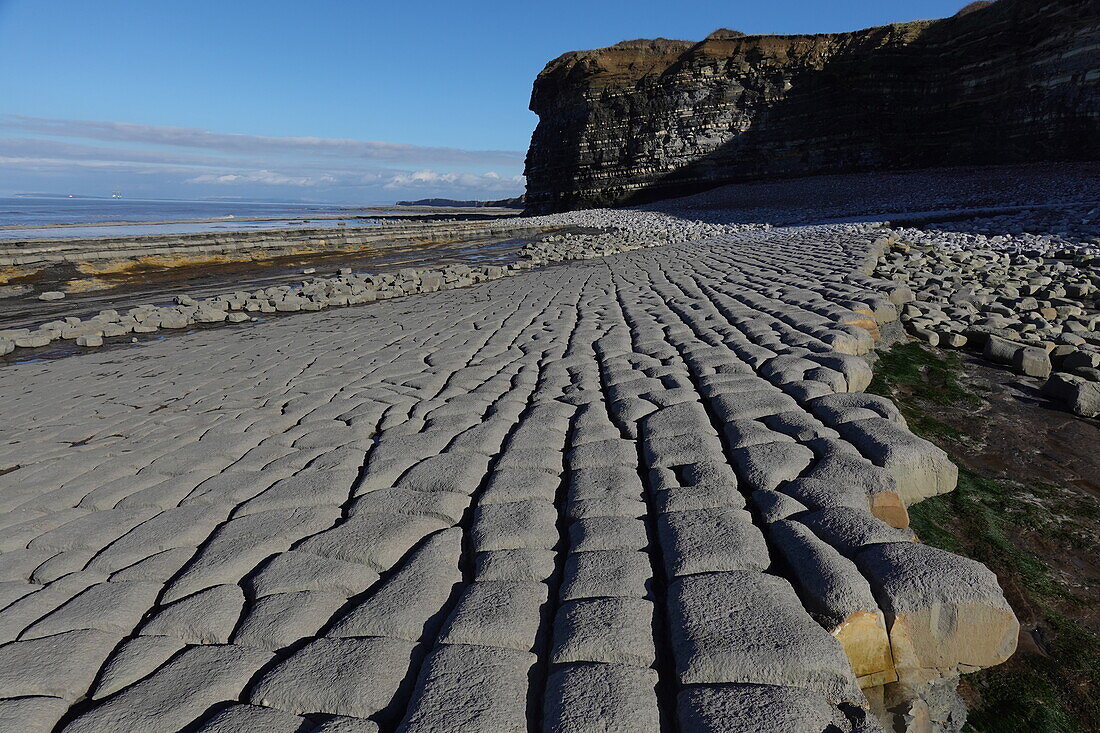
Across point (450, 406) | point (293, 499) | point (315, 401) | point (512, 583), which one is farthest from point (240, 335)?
point (512, 583)

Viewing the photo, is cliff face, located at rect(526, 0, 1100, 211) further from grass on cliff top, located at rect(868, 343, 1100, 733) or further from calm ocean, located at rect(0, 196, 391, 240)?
grass on cliff top, located at rect(868, 343, 1100, 733)

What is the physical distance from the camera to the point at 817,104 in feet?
113

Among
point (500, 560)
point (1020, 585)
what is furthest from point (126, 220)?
point (1020, 585)

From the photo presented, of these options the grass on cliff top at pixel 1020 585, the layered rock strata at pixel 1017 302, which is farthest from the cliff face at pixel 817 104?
the grass on cliff top at pixel 1020 585

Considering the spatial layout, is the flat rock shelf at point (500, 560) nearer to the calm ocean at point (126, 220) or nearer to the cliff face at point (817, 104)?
the calm ocean at point (126, 220)

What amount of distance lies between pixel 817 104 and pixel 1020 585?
3731 cm

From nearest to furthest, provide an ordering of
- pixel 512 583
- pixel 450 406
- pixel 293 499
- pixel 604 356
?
1. pixel 512 583
2. pixel 293 499
3. pixel 450 406
4. pixel 604 356

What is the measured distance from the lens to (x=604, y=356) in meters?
5.00

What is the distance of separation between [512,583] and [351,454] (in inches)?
60.4

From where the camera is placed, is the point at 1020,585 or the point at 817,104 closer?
the point at 1020,585

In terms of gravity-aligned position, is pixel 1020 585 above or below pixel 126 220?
below

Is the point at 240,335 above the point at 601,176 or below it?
below

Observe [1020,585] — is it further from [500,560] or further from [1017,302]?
[1017,302]

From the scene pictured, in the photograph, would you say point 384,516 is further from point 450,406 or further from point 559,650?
point 450,406
